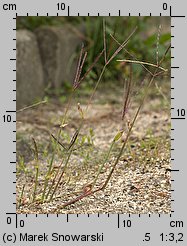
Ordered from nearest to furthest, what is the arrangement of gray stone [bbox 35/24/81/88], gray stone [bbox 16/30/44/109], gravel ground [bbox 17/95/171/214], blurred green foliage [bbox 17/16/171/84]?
1. gravel ground [bbox 17/95/171/214]
2. gray stone [bbox 16/30/44/109]
3. gray stone [bbox 35/24/81/88]
4. blurred green foliage [bbox 17/16/171/84]

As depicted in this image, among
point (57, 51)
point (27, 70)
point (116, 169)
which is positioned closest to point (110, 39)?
point (57, 51)

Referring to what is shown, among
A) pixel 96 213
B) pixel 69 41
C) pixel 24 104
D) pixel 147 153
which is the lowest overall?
pixel 96 213

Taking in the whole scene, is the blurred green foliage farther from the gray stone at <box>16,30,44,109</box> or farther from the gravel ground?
the gravel ground

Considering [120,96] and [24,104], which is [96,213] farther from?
[120,96]

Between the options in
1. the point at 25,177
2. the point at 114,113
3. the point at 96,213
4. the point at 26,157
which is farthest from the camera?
the point at 114,113

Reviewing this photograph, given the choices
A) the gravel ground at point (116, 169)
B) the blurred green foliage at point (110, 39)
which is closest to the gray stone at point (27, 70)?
the gravel ground at point (116, 169)

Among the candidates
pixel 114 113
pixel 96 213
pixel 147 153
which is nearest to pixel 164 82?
pixel 114 113

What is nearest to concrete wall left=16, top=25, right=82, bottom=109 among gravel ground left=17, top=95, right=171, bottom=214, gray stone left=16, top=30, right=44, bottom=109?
gray stone left=16, top=30, right=44, bottom=109

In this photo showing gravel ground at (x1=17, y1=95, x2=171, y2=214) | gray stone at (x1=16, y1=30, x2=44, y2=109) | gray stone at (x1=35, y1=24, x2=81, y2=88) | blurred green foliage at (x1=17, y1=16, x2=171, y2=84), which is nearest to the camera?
gravel ground at (x1=17, y1=95, x2=171, y2=214)
